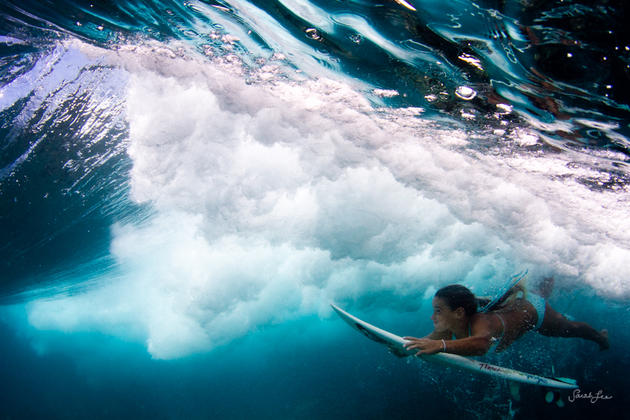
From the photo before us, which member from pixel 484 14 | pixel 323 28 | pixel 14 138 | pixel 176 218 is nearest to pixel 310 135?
pixel 323 28

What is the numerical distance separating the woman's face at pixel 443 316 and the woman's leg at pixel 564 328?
4.18m

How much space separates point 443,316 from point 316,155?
25.2ft

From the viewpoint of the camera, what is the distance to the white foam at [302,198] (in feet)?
25.1

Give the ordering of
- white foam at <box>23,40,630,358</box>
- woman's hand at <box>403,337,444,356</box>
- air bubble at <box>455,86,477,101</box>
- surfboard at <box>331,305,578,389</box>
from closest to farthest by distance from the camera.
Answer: woman's hand at <box>403,337,444,356</box>
surfboard at <box>331,305,578,389</box>
air bubble at <box>455,86,477,101</box>
white foam at <box>23,40,630,358</box>

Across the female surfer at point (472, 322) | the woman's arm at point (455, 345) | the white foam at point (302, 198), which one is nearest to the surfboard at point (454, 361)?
the female surfer at point (472, 322)

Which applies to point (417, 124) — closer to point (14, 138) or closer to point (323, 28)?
point (323, 28)

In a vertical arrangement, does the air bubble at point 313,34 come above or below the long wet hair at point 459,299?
above

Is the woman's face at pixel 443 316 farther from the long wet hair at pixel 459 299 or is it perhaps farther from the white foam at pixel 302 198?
the white foam at pixel 302 198

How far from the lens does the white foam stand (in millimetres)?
7660

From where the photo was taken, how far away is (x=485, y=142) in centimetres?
708

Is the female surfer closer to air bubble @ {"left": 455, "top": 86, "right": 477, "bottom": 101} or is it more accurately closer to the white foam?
air bubble @ {"left": 455, "top": 86, "right": 477, "bottom": 101}

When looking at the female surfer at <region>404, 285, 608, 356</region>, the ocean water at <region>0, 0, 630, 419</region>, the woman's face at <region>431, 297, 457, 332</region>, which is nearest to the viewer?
the female surfer at <region>404, 285, 608, 356</region>

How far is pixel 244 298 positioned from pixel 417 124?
73.7 feet

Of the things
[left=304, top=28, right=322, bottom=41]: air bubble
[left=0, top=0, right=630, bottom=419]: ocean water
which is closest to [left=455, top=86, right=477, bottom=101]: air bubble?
[left=0, top=0, right=630, bottom=419]: ocean water
